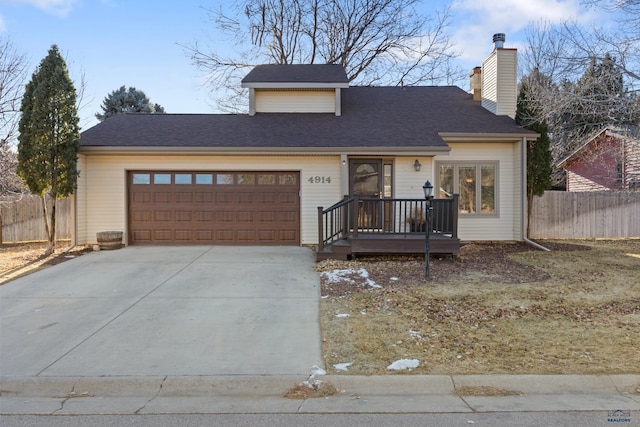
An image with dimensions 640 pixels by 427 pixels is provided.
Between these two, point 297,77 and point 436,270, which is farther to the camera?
point 297,77

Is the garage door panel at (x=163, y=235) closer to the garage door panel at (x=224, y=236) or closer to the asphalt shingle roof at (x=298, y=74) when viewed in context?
the garage door panel at (x=224, y=236)

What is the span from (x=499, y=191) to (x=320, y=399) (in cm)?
1079

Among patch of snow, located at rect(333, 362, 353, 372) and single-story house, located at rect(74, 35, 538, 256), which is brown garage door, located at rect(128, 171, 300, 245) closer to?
single-story house, located at rect(74, 35, 538, 256)

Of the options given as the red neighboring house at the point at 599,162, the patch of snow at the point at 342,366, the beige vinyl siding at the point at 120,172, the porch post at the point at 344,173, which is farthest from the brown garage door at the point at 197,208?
the red neighboring house at the point at 599,162

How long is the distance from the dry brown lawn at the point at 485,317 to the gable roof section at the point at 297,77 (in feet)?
22.2

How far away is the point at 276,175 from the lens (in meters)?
12.2

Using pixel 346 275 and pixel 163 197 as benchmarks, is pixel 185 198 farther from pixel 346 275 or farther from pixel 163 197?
pixel 346 275

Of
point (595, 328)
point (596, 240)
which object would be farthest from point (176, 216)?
point (596, 240)

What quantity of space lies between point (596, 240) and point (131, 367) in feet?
50.7

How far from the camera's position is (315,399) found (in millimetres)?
3895

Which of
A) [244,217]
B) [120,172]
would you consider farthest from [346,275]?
[120,172]

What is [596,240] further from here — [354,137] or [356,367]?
[356,367]

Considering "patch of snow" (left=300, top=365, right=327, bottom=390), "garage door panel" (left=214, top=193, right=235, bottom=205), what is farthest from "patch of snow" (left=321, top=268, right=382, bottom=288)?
"garage door panel" (left=214, top=193, right=235, bottom=205)

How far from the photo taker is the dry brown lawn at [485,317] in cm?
459
